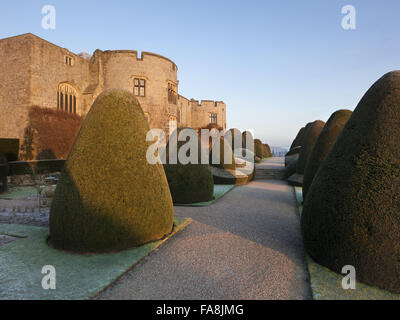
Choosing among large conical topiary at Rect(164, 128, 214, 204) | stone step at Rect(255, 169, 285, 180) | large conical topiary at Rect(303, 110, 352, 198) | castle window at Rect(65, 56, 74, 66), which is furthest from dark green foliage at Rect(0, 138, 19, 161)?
large conical topiary at Rect(303, 110, 352, 198)

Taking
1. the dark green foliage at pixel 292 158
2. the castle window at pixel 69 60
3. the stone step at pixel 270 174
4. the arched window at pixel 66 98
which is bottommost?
the stone step at pixel 270 174

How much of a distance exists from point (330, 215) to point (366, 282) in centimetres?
90

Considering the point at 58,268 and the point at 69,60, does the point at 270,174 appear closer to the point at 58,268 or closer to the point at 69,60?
the point at 58,268

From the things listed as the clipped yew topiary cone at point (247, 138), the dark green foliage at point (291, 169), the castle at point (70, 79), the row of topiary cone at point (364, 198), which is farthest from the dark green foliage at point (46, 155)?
the clipped yew topiary cone at point (247, 138)

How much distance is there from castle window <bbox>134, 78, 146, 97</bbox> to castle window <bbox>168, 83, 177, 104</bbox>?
3207mm

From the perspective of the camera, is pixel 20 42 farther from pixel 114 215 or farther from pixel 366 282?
pixel 366 282

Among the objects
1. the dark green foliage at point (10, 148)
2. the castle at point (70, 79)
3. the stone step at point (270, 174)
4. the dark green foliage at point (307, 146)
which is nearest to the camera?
the dark green foliage at point (307, 146)

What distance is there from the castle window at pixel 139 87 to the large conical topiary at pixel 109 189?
65.4 feet

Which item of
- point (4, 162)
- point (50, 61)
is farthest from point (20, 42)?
point (4, 162)

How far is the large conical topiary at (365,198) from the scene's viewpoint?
3.09 metres

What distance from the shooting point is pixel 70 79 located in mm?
19719

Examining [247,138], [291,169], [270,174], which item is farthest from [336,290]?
[247,138]

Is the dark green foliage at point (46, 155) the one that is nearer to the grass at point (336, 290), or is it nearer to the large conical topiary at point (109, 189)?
the large conical topiary at point (109, 189)

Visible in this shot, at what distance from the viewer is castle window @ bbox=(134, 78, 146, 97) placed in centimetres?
2370
